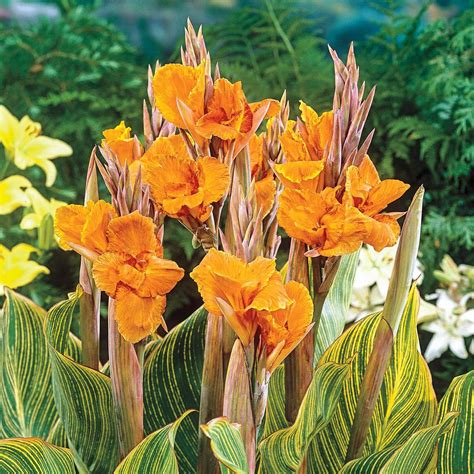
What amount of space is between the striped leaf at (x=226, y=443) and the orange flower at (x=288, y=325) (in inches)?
1.5

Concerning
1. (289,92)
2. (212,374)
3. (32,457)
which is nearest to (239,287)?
(212,374)

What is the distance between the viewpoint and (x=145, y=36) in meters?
1.96

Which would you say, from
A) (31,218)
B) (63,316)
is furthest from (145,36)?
(63,316)

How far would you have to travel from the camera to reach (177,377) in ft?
1.94

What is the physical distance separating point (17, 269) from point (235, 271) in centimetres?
53

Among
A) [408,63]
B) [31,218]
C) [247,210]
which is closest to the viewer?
[247,210]

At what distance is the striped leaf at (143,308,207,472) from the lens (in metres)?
0.58

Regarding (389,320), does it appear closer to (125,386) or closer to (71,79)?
(125,386)

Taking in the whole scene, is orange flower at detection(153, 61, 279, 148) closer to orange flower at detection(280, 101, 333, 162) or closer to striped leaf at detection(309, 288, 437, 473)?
orange flower at detection(280, 101, 333, 162)

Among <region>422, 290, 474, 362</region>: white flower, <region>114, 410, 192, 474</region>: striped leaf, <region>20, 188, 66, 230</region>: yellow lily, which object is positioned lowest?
<region>422, 290, 474, 362</region>: white flower

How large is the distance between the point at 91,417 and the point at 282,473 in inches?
5.3

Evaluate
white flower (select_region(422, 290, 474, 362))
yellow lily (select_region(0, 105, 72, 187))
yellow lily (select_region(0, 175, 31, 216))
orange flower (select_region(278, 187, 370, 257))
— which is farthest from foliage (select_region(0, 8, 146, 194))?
orange flower (select_region(278, 187, 370, 257))

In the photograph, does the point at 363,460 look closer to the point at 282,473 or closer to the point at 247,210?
the point at 282,473

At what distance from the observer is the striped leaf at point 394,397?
0.56 meters
